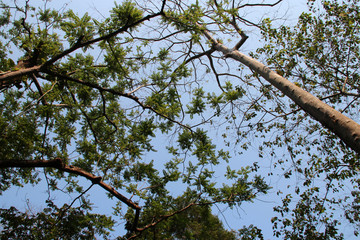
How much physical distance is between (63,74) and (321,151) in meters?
6.60

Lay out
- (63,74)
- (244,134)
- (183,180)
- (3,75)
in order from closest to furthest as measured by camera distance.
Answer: (3,75) < (63,74) < (183,180) < (244,134)

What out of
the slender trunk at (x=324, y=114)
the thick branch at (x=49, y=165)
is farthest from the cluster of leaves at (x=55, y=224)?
the slender trunk at (x=324, y=114)

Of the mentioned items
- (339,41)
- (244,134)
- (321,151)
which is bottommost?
(321,151)

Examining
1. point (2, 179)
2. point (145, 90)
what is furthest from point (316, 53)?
point (2, 179)

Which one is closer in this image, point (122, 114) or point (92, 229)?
point (92, 229)

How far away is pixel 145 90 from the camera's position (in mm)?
5363

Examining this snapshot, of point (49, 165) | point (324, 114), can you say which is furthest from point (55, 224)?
point (324, 114)

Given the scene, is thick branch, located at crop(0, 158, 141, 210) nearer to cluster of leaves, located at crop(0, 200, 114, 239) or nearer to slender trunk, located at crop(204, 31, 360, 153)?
cluster of leaves, located at crop(0, 200, 114, 239)

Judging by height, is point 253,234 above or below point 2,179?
below

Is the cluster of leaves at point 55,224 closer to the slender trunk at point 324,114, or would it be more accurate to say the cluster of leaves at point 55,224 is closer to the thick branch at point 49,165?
the thick branch at point 49,165

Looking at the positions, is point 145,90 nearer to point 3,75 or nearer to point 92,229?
point 3,75

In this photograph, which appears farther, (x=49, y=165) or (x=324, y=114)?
(x=49, y=165)

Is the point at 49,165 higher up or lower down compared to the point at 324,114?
higher up

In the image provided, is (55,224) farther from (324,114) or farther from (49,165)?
(324,114)
